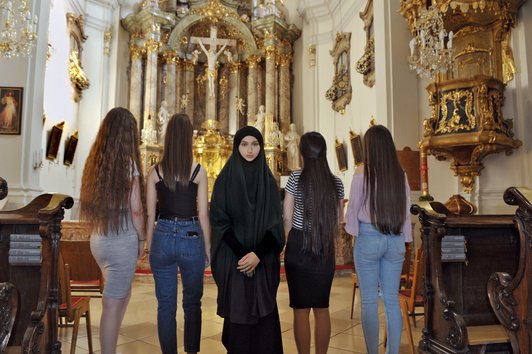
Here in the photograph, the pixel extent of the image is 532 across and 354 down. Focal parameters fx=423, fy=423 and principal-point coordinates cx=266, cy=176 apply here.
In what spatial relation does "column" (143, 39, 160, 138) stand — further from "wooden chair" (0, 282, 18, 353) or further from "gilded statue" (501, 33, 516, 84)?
"wooden chair" (0, 282, 18, 353)

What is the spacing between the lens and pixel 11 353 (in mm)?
2305

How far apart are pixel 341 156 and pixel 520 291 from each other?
8310mm

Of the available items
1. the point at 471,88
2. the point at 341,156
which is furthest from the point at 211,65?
the point at 471,88

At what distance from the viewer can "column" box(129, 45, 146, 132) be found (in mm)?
12203

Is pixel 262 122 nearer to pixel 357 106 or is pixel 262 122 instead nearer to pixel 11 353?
pixel 357 106

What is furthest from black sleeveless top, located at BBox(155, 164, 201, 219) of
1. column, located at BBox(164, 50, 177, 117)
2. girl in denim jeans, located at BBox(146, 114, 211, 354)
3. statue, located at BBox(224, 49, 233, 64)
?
statue, located at BBox(224, 49, 233, 64)

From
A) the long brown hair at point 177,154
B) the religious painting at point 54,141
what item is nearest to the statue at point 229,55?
the religious painting at point 54,141

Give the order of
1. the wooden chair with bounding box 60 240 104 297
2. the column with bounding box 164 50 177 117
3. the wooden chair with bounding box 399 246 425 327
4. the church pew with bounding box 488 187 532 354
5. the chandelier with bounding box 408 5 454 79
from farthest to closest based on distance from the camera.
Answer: the column with bounding box 164 50 177 117 → the chandelier with bounding box 408 5 454 79 → the wooden chair with bounding box 60 240 104 297 → the wooden chair with bounding box 399 246 425 327 → the church pew with bounding box 488 187 532 354

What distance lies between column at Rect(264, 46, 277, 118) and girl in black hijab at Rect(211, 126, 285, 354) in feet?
33.7

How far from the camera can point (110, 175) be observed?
2609 millimetres

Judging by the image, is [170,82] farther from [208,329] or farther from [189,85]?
[208,329]

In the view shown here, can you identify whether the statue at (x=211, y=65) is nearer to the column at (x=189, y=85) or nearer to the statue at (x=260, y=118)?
the column at (x=189, y=85)

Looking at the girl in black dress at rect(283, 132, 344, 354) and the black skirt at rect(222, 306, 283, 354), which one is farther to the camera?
the girl in black dress at rect(283, 132, 344, 354)

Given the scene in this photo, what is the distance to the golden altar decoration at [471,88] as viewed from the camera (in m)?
5.52
